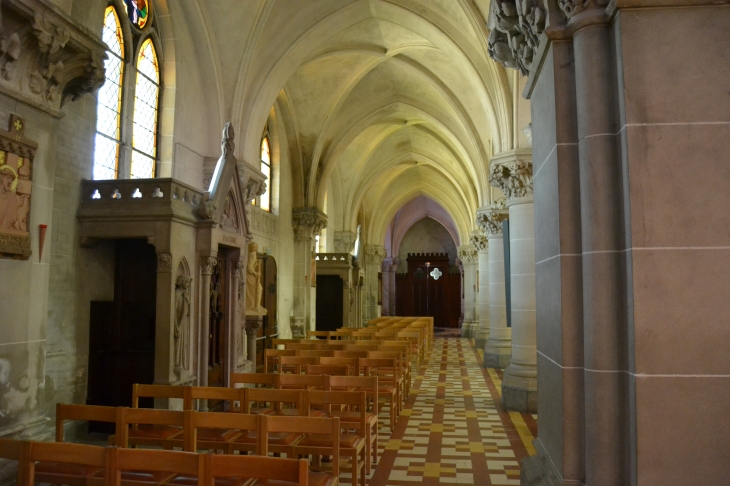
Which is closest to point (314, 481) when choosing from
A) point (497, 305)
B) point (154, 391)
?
point (154, 391)

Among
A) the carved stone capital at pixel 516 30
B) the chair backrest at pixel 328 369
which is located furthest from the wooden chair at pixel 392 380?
the carved stone capital at pixel 516 30

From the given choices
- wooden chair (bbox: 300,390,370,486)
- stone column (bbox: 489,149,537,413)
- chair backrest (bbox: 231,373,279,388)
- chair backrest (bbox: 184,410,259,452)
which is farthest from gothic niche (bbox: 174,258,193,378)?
stone column (bbox: 489,149,537,413)

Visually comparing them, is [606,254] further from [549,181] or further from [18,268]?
[18,268]

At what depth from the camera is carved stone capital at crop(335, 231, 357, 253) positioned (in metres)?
24.5

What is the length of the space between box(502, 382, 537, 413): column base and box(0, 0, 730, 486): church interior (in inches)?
Result: 1.4

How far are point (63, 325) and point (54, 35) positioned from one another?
371cm

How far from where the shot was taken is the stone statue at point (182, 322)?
757 centimetres

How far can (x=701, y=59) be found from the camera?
2945mm

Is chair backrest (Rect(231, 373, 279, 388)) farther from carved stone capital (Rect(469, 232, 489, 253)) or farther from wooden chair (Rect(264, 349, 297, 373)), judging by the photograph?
carved stone capital (Rect(469, 232, 489, 253))

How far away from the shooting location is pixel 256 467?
2.96m

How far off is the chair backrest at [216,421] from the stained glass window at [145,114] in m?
6.50

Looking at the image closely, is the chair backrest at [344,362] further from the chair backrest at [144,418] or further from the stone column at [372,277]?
the stone column at [372,277]

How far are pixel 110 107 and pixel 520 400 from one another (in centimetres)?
794

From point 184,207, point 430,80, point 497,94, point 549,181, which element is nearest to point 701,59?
point 549,181
